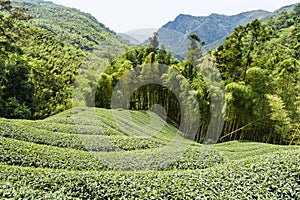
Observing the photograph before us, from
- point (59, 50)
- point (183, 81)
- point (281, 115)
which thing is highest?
point (59, 50)

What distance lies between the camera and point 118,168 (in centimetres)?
884

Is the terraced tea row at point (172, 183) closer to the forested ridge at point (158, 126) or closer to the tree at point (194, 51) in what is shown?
the forested ridge at point (158, 126)

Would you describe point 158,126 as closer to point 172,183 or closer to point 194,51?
point 194,51

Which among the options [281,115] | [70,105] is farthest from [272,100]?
[70,105]

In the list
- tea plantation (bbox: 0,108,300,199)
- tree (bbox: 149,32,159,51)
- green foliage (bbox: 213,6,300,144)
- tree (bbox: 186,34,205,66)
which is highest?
tree (bbox: 149,32,159,51)

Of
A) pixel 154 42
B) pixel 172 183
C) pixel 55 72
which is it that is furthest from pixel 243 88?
pixel 55 72

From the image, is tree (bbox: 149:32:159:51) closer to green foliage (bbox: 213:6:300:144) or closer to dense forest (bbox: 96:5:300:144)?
dense forest (bbox: 96:5:300:144)

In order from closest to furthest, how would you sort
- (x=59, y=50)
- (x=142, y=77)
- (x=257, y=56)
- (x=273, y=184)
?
(x=273, y=184)
(x=257, y=56)
(x=142, y=77)
(x=59, y=50)

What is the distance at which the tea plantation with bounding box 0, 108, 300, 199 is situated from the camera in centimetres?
589

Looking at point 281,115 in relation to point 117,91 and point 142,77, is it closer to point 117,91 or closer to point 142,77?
point 142,77

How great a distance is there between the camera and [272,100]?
14.4 meters

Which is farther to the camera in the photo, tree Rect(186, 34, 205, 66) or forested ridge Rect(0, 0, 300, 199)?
tree Rect(186, 34, 205, 66)

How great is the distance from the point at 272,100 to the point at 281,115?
0.96 m

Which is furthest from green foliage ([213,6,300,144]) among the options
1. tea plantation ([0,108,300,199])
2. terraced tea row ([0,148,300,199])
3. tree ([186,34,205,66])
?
terraced tea row ([0,148,300,199])
